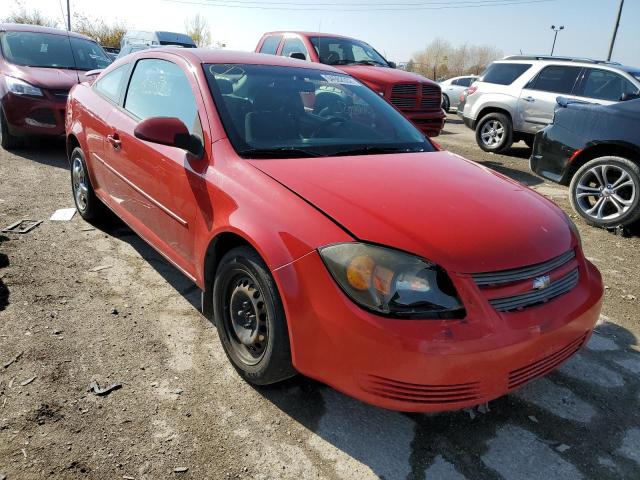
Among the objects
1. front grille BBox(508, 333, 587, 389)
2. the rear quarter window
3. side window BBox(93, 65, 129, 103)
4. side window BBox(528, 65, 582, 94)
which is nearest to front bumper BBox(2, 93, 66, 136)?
side window BBox(93, 65, 129, 103)

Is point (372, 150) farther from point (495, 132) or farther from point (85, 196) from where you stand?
point (495, 132)

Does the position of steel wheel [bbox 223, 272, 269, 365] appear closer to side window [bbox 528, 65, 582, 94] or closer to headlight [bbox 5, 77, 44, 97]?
headlight [bbox 5, 77, 44, 97]

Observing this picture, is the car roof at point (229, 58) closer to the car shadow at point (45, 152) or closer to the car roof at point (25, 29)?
the car shadow at point (45, 152)

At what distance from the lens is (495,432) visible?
7.77 ft

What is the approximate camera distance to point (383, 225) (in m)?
2.11

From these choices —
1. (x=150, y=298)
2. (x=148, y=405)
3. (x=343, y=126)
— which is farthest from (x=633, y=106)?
(x=148, y=405)

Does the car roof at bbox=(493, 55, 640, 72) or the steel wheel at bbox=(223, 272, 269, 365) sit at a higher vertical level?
the car roof at bbox=(493, 55, 640, 72)

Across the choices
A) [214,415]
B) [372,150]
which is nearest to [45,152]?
[372,150]

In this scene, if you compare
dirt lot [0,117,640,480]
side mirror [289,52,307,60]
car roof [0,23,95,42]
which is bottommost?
dirt lot [0,117,640,480]

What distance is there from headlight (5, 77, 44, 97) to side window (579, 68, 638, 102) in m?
8.45

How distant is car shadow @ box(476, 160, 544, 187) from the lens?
302 inches

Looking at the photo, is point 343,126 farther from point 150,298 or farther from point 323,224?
point 150,298

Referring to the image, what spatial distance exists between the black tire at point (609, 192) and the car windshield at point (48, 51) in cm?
741

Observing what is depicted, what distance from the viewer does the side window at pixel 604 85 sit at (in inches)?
323
